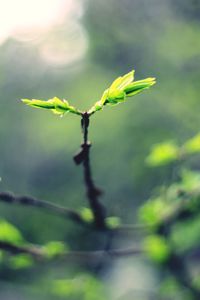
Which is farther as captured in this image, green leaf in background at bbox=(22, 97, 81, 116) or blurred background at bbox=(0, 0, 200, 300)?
blurred background at bbox=(0, 0, 200, 300)

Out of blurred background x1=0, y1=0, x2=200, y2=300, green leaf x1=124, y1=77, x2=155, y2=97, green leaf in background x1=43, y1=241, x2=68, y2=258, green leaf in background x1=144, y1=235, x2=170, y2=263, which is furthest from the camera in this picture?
blurred background x1=0, y1=0, x2=200, y2=300

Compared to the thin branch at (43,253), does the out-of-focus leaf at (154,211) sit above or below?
above

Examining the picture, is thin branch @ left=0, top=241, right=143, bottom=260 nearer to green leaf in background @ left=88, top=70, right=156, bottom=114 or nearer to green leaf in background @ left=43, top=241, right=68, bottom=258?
green leaf in background @ left=43, top=241, right=68, bottom=258

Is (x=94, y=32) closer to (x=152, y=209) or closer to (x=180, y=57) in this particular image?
(x=180, y=57)

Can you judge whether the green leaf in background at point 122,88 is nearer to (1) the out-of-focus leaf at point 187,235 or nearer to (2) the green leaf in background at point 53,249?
(2) the green leaf in background at point 53,249

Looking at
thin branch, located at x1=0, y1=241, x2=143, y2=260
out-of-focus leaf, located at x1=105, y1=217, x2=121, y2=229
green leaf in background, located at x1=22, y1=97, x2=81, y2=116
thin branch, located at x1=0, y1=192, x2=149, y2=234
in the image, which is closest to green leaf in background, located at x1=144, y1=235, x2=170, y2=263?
thin branch, located at x1=0, y1=241, x2=143, y2=260

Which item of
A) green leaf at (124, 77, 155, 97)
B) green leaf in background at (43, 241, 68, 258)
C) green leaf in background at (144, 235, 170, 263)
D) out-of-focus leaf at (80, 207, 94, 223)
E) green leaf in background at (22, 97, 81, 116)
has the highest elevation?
green leaf in background at (144, 235, 170, 263)

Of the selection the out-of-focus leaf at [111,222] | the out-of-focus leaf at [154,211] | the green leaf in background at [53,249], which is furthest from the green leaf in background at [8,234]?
the out-of-focus leaf at [154,211]

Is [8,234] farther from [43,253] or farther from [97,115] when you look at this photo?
[97,115]

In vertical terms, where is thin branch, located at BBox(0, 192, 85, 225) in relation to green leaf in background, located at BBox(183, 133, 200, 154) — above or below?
below
